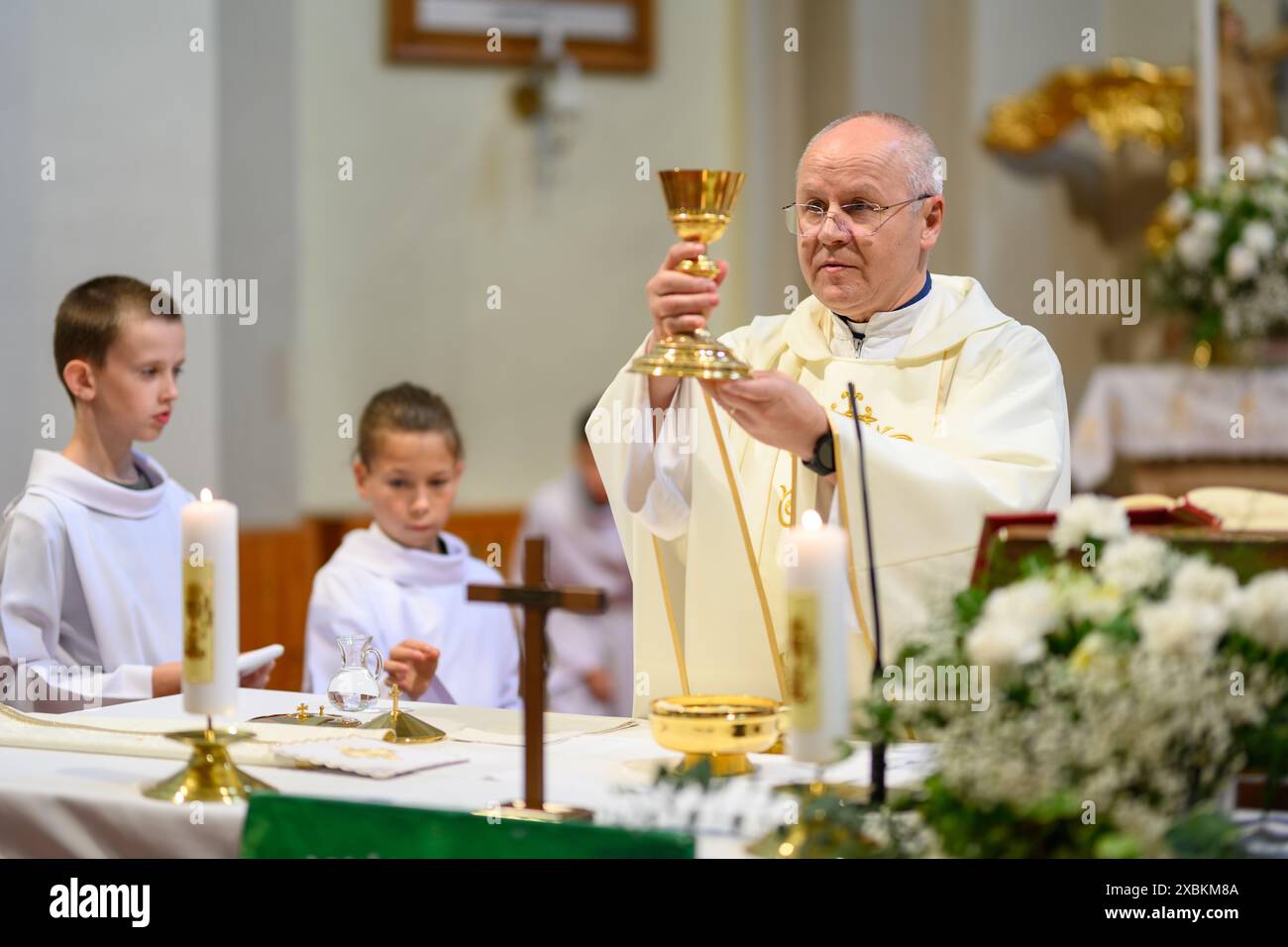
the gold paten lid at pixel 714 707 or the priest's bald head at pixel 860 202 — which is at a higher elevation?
the priest's bald head at pixel 860 202

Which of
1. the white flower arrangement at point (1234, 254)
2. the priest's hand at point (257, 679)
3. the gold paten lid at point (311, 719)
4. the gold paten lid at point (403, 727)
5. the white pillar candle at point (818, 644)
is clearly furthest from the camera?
the white flower arrangement at point (1234, 254)

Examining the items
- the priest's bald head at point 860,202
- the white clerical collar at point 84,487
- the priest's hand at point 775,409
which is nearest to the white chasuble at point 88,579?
the white clerical collar at point 84,487

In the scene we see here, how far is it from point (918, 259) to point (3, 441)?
132 inches

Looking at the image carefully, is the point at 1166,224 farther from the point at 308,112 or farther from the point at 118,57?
the point at 118,57

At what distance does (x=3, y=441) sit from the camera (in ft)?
18.6

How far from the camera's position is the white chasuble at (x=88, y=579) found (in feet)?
12.4

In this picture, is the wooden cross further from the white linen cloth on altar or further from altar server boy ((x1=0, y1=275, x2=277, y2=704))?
the white linen cloth on altar

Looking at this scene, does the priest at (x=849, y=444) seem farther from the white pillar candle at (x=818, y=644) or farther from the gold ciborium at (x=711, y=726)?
the white pillar candle at (x=818, y=644)

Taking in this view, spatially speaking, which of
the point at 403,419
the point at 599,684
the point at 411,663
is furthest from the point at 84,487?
the point at 599,684

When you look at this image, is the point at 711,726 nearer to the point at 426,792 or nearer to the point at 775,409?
the point at 426,792

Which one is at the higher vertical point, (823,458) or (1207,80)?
(1207,80)

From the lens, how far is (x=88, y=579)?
394 centimetres

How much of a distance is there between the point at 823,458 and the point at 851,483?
104 millimetres

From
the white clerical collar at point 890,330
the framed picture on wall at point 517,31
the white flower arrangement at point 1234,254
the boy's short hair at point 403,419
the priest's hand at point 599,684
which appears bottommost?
the priest's hand at point 599,684
